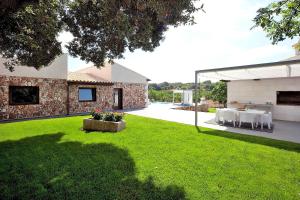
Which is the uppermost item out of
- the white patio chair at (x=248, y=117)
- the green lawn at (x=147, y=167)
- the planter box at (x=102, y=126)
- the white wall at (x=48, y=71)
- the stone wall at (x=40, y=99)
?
the white wall at (x=48, y=71)

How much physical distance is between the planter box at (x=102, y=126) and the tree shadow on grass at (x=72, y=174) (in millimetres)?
2360

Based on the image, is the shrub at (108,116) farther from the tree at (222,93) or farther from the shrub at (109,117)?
the tree at (222,93)

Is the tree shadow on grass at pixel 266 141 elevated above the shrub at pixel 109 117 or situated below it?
below

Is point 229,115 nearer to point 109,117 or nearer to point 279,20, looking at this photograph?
point 279,20

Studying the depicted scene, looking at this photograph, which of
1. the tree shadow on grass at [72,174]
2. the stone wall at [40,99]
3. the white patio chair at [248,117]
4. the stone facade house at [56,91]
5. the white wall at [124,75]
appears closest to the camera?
the tree shadow on grass at [72,174]

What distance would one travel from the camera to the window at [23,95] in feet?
39.7

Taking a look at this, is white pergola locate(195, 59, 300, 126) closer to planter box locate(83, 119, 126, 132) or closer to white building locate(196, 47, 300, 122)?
white building locate(196, 47, 300, 122)

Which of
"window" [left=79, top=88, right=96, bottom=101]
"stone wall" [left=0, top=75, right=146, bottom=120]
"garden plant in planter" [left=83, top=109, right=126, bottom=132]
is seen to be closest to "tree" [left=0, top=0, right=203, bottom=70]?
"garden plant in planter" [left=83, top=109, right=126, bottom=132]

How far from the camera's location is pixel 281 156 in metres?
5.50

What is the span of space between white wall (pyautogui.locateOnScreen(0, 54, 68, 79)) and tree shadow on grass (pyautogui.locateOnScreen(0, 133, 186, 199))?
7.87m

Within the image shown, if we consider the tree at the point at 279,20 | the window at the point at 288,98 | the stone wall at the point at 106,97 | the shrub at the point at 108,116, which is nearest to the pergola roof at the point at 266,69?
the tree at the point at 279,20

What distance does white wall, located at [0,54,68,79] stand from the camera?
39.7 feet

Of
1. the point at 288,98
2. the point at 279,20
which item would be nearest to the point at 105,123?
the point at 279,20

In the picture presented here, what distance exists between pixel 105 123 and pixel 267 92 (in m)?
12.9
